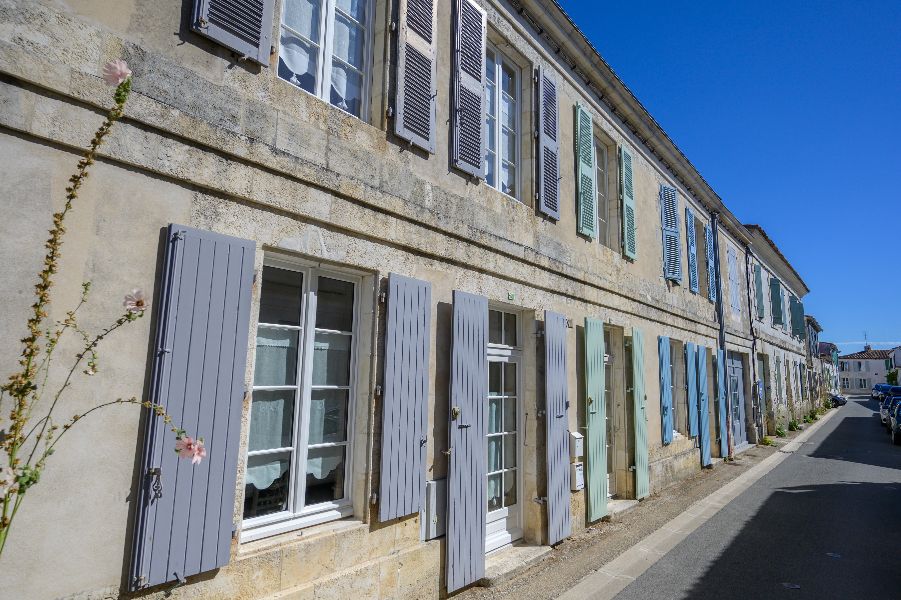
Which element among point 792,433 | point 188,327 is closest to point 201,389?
point 188,327

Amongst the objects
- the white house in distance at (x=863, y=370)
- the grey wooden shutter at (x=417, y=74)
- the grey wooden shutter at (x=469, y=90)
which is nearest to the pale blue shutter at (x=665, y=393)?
the grey wooden shutter at (x=469, y=90)

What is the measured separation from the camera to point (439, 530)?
13.2ft

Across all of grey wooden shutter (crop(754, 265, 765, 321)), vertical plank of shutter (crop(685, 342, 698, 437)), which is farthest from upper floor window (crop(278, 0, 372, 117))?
grey wooden shutter (crop(754, 265, 765, 321))

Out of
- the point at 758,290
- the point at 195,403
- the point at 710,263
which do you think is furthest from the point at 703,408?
the point at 195,403

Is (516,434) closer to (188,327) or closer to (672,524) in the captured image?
(672,524)

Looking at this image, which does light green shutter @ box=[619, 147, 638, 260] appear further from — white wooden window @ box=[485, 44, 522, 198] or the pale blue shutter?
white wooden window @ box=[485, 44, 522, 198]

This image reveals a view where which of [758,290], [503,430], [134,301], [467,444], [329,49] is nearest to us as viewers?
[134,301]

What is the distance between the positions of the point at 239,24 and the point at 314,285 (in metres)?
1.61

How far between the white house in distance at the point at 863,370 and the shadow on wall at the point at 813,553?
7521 centimetres

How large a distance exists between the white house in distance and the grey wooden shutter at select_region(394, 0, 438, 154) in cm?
8108

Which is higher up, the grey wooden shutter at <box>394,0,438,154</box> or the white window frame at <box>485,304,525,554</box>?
the grey wooden shutter at <box>394,0,438,154</box>

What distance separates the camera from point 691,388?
9.58m

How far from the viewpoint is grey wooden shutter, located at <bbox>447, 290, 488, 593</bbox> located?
4.11m

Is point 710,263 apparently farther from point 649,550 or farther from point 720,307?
point 649,550
